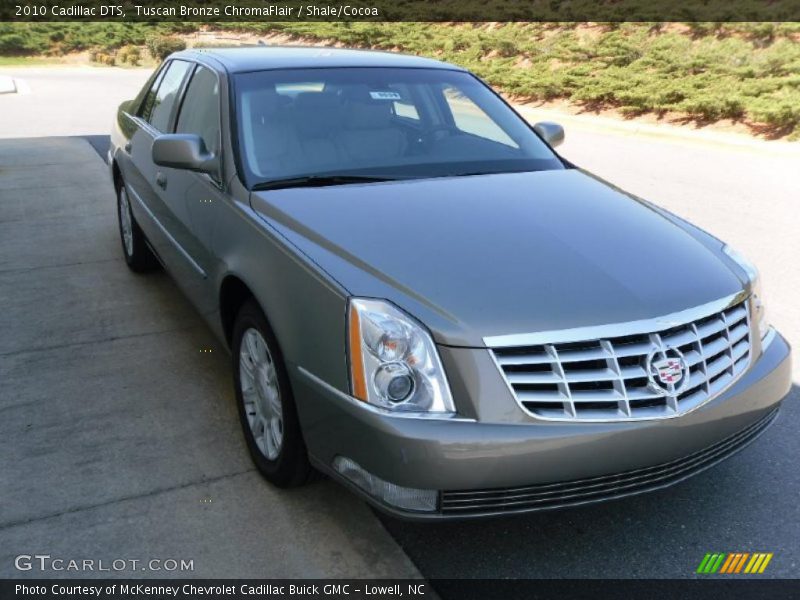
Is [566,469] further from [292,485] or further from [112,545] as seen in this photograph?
[112,545]

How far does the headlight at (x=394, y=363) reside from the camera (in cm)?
252

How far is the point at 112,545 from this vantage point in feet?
9.60

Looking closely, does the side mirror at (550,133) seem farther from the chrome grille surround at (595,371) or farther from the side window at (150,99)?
the side window at (150,99)

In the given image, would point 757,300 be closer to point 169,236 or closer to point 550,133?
point 550,133

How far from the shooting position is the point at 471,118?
4.30m

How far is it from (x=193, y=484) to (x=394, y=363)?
1.26 m

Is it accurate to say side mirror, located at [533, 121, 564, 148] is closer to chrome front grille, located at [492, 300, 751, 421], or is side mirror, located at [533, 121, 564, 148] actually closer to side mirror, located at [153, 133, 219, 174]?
side mirror, located at [153, 133, 219, 174]

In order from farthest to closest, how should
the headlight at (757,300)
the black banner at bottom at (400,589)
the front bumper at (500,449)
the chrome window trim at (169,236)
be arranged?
Answer: the chrome window trim at (169,236), the headlight at (757,300), the black banner at bottom at (400,589), the front bumper at (500,449)

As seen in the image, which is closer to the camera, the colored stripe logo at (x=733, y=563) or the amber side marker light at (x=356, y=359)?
the amber side marker light at (x=356, y=359)

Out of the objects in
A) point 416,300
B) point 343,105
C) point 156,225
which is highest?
point 343,105

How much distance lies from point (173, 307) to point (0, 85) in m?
20.7

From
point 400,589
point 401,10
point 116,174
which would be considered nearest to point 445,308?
point 400,589

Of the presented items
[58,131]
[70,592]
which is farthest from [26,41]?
[70,592]
